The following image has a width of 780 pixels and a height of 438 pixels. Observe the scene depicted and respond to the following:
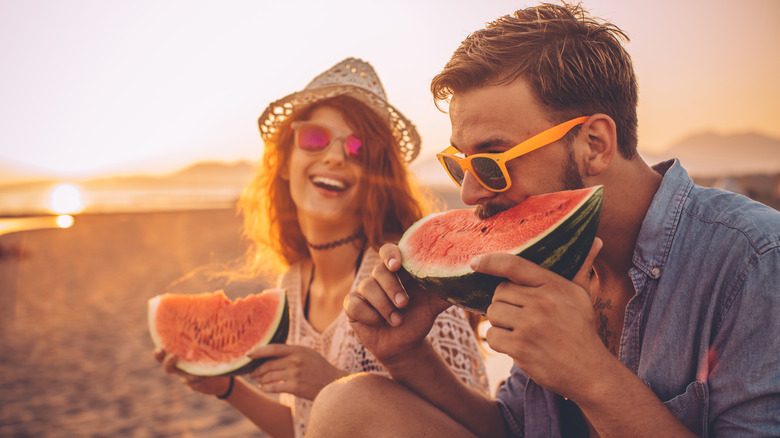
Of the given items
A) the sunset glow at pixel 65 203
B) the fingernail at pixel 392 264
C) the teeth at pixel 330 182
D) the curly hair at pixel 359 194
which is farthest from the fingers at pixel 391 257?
the sunset glow at pixel 65 203

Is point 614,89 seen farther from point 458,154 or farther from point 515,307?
point 515,307

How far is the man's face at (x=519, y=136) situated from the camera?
1842mm

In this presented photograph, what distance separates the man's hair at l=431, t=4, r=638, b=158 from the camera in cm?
188

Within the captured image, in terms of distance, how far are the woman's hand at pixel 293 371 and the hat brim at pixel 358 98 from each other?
69.2 inches

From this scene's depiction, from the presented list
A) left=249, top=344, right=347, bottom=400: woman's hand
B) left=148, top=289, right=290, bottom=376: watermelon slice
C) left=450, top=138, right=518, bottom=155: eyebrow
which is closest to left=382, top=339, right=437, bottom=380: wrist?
left=249, top=344, right=347, bottom=400: woman's hand

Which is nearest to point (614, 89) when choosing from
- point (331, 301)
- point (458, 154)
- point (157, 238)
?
point (458, 154)

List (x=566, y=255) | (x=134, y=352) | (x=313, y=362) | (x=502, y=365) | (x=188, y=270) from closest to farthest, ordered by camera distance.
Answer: (x=566, y=255) < (x=313, y=362) < (x=502, y=365) < (x=134, y=352) < (x=188, y=270)

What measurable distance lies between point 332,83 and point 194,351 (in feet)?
6.57

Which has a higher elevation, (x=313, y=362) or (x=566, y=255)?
(x=566, y=255)

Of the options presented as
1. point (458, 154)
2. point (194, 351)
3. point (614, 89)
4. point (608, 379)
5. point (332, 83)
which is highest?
point (332, 83)

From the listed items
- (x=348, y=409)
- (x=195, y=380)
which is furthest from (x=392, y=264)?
(x=195, y=380)

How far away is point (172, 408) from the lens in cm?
489

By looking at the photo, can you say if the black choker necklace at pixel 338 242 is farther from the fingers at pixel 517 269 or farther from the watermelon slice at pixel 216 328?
the fingers at pixel 517 269

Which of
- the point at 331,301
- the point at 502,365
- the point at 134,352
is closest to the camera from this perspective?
the point at 331,301
